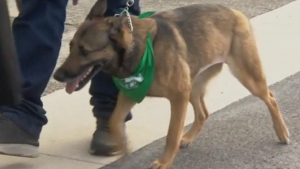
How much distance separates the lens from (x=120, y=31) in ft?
14.1

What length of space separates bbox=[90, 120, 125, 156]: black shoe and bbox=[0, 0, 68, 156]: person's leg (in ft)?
1.31

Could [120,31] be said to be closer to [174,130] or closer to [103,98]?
[174,130]

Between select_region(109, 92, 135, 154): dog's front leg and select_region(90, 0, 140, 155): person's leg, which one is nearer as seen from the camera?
select_region(109, 92, 135, 154): dog's front leg

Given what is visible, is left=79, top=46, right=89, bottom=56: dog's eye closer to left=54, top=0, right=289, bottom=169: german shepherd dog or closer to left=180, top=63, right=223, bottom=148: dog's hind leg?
left=54, top=0, right=289, bottom=169: german shepherd dog

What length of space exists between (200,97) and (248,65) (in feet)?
1.59

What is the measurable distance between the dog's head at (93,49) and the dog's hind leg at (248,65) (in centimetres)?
96

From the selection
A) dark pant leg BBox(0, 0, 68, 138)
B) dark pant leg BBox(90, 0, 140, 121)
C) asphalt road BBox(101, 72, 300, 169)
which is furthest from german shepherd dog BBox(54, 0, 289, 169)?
dark pant leg BBox(0, 0, 68, 138)

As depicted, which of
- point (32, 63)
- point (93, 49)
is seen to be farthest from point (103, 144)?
point (93, 49)

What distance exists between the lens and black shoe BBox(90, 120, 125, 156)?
497cm

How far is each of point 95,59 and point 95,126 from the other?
4.34ft

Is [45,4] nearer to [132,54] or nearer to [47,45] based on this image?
[47,45]

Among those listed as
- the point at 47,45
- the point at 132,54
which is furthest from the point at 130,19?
the point at 47,45

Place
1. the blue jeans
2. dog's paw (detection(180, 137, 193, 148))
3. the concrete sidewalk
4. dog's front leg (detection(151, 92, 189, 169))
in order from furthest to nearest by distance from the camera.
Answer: dog's paw (detection(180, 137, 193, 148))
the concrete sidewalk
the blue jeans
dog's front leg (detection(151, 92, 189, 169))

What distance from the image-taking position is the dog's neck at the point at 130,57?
4.40m
